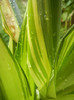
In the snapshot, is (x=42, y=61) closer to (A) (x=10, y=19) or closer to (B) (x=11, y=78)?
(B) (x=11, y=78)

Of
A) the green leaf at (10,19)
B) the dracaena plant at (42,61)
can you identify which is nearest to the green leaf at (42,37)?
the dracaena plant at (42,61)

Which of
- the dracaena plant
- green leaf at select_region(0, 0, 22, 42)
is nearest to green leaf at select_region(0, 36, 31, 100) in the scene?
the dracaena plant

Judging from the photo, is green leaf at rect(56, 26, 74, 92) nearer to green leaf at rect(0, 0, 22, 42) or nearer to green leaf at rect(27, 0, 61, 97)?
green leaf at rect(27, 0, 61, 97)

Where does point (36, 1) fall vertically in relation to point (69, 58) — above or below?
above

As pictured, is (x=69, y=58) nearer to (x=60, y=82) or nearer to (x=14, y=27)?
(x=60, y=82)

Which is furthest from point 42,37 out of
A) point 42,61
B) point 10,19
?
point 10,19

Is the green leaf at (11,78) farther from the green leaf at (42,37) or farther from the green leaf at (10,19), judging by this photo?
the green leaf at (10,19)

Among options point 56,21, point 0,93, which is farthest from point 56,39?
point 0,93
